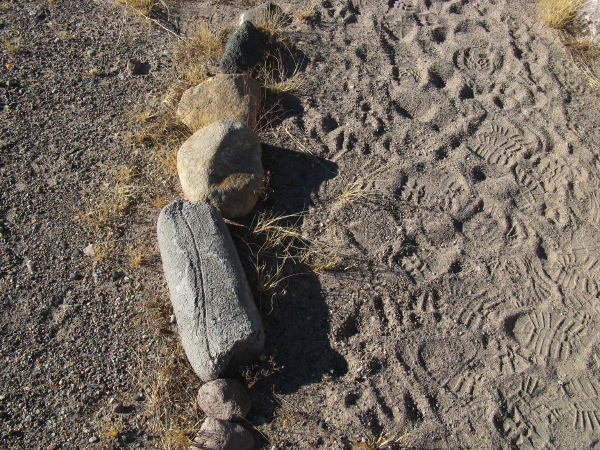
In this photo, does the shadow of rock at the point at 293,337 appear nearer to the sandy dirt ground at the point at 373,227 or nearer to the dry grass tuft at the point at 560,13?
the sandy dirt ground at the point at 373,227

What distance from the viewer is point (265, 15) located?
5066mm

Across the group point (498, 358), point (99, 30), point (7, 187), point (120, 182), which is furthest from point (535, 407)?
point (99, 30)

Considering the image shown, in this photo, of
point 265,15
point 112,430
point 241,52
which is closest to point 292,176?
point 241,52

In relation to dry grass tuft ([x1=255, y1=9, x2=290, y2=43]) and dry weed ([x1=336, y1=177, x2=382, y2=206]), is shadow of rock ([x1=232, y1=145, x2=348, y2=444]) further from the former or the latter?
dry grass tuft ([x1=255, y1=9, x2=290, y2=43])

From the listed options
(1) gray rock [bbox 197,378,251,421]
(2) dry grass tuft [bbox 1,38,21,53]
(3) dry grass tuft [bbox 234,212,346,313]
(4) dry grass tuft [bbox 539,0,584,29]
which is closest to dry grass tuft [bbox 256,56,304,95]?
(3) dry grass tuft [bbox 234,212,346,313]

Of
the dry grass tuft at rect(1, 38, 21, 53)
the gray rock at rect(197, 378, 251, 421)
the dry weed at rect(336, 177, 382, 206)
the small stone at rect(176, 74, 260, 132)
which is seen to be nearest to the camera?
the gray rock at rect(197, 378, 251, 421)

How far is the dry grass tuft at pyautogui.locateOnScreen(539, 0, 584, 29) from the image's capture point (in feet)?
16.8

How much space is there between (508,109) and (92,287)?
3174mm

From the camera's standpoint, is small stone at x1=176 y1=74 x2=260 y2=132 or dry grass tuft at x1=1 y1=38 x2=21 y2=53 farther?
dry grass tuft at x1=1 y1=38 x2=21 y2=53

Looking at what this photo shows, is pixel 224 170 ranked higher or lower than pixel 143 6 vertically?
higher

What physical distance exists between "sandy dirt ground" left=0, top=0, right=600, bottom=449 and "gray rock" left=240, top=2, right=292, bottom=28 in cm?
20

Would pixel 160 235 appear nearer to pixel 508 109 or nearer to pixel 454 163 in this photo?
pixel 454 163

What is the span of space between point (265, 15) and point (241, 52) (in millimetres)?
547

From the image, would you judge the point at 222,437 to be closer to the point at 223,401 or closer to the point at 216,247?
the point at 223,401
